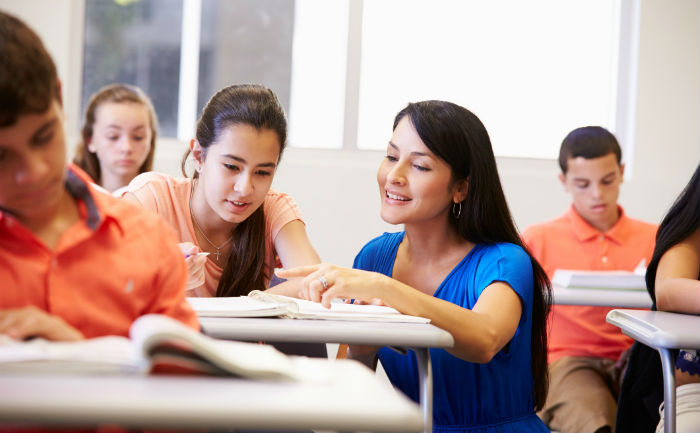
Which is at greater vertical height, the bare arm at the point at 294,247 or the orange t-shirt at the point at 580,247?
the bare arm at the point at 294,247

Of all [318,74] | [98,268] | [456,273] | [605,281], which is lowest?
[605,281]

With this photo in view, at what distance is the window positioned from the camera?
4293mm

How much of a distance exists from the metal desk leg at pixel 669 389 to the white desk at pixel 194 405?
96cm

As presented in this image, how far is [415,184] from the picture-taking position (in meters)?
1.86

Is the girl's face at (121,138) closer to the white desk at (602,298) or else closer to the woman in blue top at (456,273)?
the woman in blue top at (456,273)

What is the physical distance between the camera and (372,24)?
4266mm

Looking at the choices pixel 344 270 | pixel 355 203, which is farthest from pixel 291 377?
pixel 355 203

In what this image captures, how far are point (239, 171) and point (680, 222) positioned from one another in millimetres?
1100

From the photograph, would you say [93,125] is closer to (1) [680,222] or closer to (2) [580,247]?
(2) [580,247]

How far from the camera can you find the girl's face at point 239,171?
1.92m

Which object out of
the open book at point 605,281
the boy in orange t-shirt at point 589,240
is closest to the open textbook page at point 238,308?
the open book at point 605,281

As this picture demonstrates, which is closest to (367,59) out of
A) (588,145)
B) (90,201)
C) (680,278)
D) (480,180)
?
(588,145)

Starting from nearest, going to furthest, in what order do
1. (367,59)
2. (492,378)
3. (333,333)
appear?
(333,333) < (492,378) < (367,59)

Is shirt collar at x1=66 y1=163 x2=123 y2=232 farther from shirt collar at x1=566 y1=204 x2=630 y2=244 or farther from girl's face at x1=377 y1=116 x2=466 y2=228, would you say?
shirt collar at x1=566 y1=204 x2=630 y2=244
